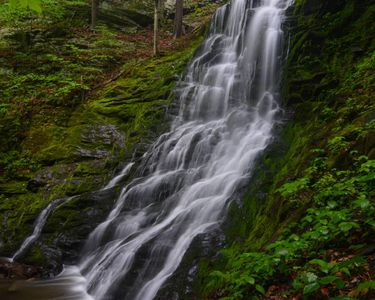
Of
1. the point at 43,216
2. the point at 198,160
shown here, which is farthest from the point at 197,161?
the point at 43,216

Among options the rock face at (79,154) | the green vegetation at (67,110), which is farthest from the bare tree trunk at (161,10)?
the rock face at (79,154)

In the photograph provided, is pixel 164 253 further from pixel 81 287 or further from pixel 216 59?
pixel 216 59

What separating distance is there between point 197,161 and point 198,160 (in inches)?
1.3

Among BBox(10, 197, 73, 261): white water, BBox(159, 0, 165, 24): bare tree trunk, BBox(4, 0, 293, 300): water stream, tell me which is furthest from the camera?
BBox(159, 0, 165, 24): bare tree trunk

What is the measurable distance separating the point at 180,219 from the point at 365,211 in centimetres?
412

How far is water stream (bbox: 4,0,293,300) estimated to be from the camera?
263 inches

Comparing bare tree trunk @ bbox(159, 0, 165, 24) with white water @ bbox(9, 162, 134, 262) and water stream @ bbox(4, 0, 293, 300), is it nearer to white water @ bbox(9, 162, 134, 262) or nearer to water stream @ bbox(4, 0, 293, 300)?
water stream @ bbox(4, 0, 293, 300)

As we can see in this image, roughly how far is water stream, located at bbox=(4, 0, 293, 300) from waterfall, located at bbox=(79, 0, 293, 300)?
24 mm

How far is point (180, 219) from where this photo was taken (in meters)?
7.23

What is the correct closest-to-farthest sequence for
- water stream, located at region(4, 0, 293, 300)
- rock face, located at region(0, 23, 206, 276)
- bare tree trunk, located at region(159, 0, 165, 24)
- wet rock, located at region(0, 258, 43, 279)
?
water stream, located at region(4, 0, 293, 300) → wet rock, located at region(0, 258, 43, 279) → rock face, located at region(0, 23, 206, 276) → bare tree trunk, located at region(159, 0, 165, 24)

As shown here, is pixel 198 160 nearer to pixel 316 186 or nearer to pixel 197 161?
pixel 197 161

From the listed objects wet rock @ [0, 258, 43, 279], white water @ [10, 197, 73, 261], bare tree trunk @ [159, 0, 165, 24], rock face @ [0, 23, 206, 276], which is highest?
bare tree trunk @ [159, 0, 165, 24]

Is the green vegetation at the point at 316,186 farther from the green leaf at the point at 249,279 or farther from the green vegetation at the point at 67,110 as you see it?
the green vegetation at the point at 67,110

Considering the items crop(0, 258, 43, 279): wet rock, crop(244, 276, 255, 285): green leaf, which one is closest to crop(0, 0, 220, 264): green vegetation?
crop(0, 258, 43, 279): wet rock
